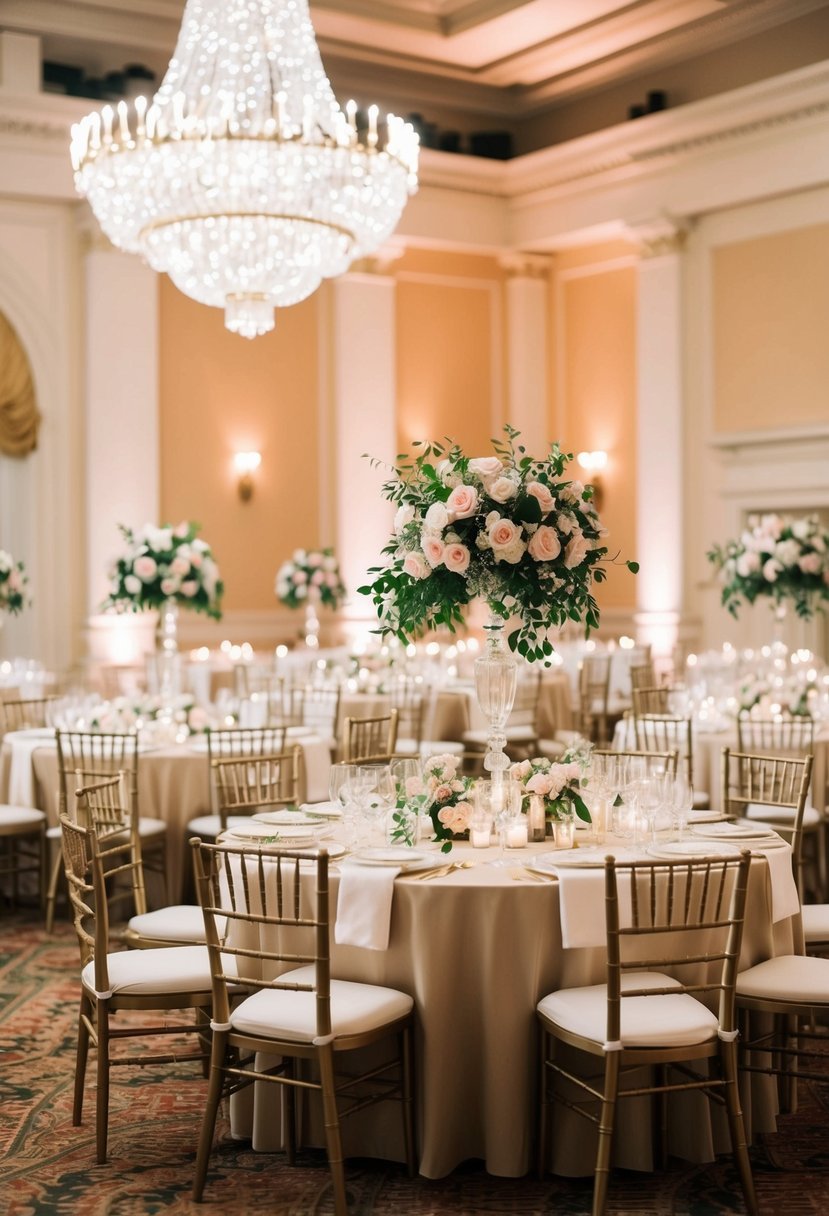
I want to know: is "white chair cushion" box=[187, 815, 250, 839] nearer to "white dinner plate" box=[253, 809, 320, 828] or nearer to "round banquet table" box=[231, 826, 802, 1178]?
Answer: "white dinner plate" box=[253, 809, 320, 828]

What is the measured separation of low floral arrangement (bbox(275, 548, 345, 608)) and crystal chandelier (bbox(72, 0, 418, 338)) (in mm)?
4714

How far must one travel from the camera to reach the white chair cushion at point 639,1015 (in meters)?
3.96

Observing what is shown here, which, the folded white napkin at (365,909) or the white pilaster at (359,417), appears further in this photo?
the white pilaster at (359,417)

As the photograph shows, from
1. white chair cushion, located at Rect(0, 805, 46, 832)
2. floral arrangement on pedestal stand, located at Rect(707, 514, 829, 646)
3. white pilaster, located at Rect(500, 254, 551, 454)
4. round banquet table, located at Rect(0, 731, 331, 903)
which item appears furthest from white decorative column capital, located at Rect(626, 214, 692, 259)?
white chair cushion, located at Rect(0, 805, 46, 832)

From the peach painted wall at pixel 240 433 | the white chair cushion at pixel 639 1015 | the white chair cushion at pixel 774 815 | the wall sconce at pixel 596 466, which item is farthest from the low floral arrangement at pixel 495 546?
the wall sconce at pixel 596 466

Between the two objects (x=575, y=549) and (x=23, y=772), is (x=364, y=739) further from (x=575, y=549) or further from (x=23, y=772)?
(x=575, y=549)

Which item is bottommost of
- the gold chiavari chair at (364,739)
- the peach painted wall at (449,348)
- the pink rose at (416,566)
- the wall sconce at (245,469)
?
the gold chiavari chair at (364,739)

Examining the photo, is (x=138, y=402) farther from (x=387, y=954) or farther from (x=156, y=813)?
(x=387, y=954)

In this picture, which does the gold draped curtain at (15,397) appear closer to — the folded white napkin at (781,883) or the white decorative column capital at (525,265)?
the white decorative column capital at (525,265)

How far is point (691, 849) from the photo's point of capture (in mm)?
4645

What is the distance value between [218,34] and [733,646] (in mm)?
7390

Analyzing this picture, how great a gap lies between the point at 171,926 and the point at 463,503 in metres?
1.75

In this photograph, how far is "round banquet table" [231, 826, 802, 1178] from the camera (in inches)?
168

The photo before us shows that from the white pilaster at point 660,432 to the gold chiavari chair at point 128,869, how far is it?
6809 mm
